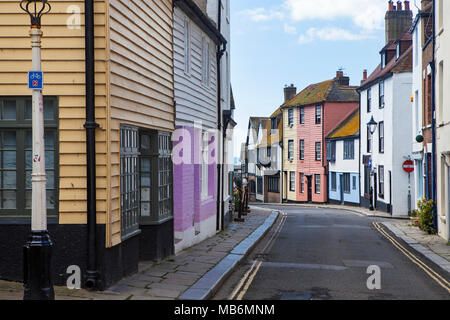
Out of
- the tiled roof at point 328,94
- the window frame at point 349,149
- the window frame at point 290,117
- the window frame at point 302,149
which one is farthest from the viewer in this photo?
the window frame at point 290,117

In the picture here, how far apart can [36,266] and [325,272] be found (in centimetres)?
662

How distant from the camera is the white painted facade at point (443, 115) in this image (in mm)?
16766

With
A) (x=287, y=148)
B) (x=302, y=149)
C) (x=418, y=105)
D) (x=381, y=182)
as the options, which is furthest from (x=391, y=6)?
(x=287, y=148)

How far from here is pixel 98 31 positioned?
836 cm

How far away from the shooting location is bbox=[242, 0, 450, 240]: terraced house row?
18781mm

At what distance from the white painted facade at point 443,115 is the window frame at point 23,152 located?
496 inches

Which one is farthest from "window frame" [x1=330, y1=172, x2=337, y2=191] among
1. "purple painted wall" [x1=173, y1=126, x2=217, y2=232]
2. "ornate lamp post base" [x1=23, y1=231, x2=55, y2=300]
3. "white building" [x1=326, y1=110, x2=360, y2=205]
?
"ornate lamp post base" [x1=23, y1=231, x2=55, y2=300]

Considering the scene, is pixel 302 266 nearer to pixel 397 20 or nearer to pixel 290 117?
pixel 397 20

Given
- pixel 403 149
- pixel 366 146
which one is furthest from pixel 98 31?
pixel 366 146

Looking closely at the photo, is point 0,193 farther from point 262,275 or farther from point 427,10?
point 427,10

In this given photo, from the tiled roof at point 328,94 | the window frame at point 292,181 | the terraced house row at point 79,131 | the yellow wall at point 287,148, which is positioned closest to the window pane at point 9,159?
the terraced house row at point 79,131

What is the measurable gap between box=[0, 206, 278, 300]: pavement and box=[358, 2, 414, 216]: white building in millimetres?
18127

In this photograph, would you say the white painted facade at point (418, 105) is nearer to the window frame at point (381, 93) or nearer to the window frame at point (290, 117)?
the window frame at point (381, 93)

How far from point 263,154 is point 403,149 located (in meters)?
31.2
